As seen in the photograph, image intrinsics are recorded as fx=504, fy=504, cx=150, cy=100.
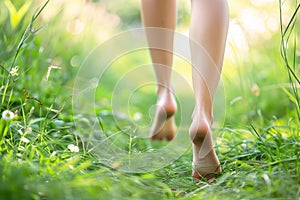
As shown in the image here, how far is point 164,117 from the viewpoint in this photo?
6.48ft

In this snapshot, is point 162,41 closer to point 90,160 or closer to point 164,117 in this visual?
point 164,117

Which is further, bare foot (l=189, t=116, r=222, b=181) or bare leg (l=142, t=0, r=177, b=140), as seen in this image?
bare leg (l=142, t=0, r=177, b=140)

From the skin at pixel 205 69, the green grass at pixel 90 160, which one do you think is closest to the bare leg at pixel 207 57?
the skin at pixel 205 69

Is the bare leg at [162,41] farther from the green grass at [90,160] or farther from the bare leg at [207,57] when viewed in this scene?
the bare leg at [207,57]

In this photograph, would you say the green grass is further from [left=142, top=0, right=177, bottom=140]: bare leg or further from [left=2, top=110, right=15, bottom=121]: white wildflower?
[left=142, top=0, right=177, bottom=140]: bare leg

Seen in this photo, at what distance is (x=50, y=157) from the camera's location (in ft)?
4.33

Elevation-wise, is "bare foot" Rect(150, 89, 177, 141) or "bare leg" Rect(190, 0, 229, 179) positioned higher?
"bare leg" Rect(190, 0, 229, 179)

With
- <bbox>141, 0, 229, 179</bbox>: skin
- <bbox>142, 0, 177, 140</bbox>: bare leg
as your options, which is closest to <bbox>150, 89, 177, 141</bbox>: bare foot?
<bbox>142, 0, 177, 140</bbox>: bare leg

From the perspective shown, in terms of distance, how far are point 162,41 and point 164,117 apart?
0.31 metres

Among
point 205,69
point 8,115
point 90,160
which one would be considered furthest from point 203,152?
point 8,115

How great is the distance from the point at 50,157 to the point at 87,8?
6.97 feet

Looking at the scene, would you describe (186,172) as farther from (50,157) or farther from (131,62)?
(131,62)

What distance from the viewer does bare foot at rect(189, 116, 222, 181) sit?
1373mm

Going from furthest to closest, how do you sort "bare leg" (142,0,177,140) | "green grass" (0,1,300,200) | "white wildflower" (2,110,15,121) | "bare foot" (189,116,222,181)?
"bare leg" (142,0,177,140), "bare foot" (189,116,222,181), "white wildflower" (2,110,15,121), "green grass" (0,1,300,200)
